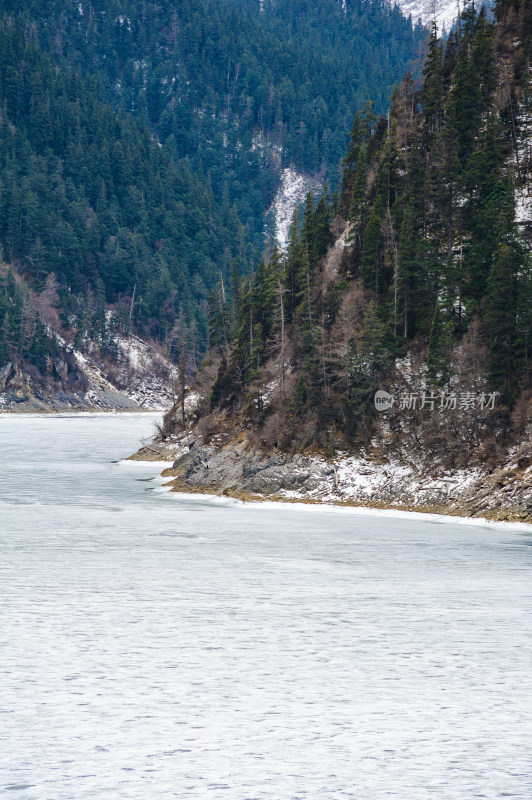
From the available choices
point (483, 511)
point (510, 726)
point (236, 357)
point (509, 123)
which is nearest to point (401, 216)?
point (509, 123)

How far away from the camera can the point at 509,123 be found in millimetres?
73750

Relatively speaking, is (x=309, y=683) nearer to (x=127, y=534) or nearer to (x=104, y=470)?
(x=127, y=534)

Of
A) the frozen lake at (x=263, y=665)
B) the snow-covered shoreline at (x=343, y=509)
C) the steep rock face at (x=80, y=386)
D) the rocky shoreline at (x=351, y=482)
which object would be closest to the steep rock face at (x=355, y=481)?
the rocky shoreline at (x=351, y=482)

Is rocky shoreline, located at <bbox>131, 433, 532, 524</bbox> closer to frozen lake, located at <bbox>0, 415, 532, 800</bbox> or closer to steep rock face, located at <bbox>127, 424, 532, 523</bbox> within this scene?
steep rock face, located at <bbox>127, 424, 532, 523</bbox>

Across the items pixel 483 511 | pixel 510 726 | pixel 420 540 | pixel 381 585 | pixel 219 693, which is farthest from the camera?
pixel 483 511

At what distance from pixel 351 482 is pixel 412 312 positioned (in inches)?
697

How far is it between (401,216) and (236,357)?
1953 centimetres

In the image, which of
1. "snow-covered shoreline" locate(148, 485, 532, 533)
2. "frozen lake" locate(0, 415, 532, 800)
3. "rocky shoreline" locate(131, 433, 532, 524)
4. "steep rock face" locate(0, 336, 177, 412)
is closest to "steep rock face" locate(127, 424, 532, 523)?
"rocky shoreline" locate(131, 433, 532, 524)

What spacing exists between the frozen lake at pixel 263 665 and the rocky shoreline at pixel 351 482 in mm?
5794

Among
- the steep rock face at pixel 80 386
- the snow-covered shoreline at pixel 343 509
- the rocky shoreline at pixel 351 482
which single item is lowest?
the snow-covered shoreline at pixel 343 509

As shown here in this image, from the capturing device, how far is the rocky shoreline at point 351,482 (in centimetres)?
4697

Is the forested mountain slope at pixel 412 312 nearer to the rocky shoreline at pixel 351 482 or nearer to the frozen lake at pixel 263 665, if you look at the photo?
the rocky shoreline at pixel 351 482

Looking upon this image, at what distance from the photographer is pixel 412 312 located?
216 ft

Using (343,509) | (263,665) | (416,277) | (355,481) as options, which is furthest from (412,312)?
(263,665)
